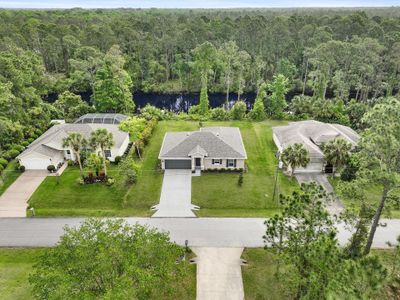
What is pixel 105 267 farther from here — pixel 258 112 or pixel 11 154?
pixel 258 112

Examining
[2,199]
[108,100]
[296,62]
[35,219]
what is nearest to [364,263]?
[35,219]

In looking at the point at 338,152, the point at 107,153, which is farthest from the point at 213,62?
the point at 338,152

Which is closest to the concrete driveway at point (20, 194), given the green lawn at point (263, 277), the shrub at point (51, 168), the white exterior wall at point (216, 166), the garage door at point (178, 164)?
the shrub at point (51, 168)

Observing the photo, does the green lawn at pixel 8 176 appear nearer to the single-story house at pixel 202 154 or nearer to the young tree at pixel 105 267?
the single-story house at pixel 202 154

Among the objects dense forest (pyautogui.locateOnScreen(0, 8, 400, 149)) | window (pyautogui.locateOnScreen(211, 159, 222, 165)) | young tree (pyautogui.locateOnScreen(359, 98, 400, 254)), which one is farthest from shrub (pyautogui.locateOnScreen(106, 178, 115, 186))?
young tree (pyautogui.locateOnScreen(359, 98, 400, 254))

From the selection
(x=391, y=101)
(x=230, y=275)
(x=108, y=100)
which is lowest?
(x=230, y=275)

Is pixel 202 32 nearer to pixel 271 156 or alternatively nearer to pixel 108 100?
pixel 108 100
